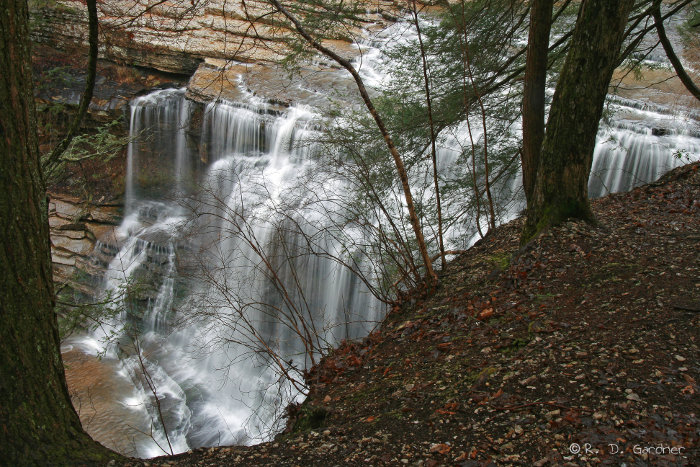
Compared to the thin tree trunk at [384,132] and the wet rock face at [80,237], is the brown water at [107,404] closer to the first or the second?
the wet rock face at [80,237]

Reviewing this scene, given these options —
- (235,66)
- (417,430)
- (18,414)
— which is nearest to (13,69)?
(18,414)

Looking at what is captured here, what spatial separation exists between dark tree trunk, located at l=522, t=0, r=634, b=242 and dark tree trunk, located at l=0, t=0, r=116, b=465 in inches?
138

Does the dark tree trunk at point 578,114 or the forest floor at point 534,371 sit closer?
the forest floor at point 534,371

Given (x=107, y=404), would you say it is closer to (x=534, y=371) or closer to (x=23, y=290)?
(x=23, y=290)

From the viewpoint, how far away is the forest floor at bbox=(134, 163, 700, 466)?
221 centimetres

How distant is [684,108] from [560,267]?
875 centimetres

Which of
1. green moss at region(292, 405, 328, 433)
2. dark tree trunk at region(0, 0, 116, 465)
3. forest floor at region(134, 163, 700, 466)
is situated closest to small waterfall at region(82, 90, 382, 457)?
green moss at region(292, 405, 328, 433)

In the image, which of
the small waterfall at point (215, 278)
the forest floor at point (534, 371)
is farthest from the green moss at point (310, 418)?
the small waterfall at point (215, 278)

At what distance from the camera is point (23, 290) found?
205 centimetres

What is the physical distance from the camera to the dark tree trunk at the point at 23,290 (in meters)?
1.99

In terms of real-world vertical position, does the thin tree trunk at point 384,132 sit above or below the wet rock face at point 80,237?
above

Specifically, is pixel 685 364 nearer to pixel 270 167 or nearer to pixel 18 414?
pixel 18 414

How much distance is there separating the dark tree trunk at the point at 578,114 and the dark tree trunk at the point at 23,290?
3.51 m

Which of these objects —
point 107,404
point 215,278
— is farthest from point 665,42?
point 107,404
